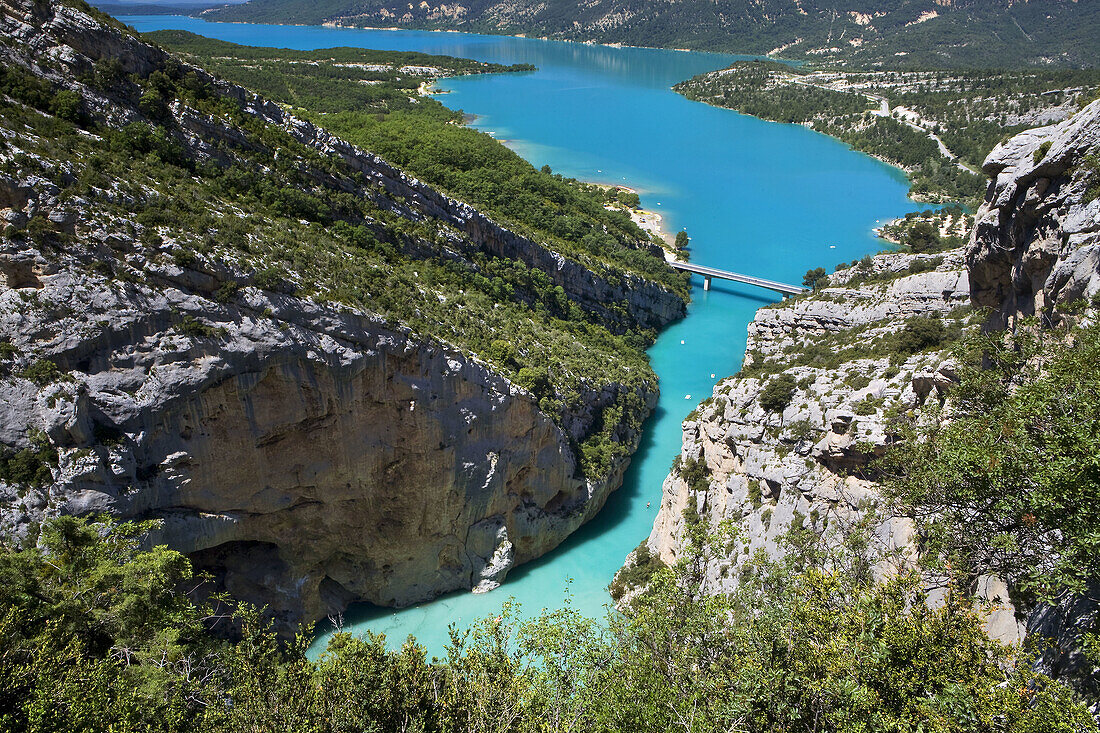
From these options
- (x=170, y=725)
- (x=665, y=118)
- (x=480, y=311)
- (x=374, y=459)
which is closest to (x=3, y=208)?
(x=374, y=459)

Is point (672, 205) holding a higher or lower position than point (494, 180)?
lower

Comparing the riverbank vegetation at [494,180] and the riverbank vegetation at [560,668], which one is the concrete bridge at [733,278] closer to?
the riverbank vegetation at [494,180]

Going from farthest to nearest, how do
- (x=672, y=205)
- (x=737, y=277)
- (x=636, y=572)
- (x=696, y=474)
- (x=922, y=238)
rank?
1. (x=672, y=205)
2. (x=922, y=238)
3. (x=737, y=277)
4. (x=696, y=474)
5. (x=636, y=572)

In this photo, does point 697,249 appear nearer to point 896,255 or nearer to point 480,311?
point 896,255

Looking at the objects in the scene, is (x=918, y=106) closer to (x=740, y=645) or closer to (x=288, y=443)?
(x=288, y=443)

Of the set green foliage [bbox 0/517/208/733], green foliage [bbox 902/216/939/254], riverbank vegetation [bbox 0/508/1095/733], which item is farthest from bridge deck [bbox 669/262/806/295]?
green foliage [bbox 0/517/208/733]

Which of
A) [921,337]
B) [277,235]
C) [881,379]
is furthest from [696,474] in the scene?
[277,235]
